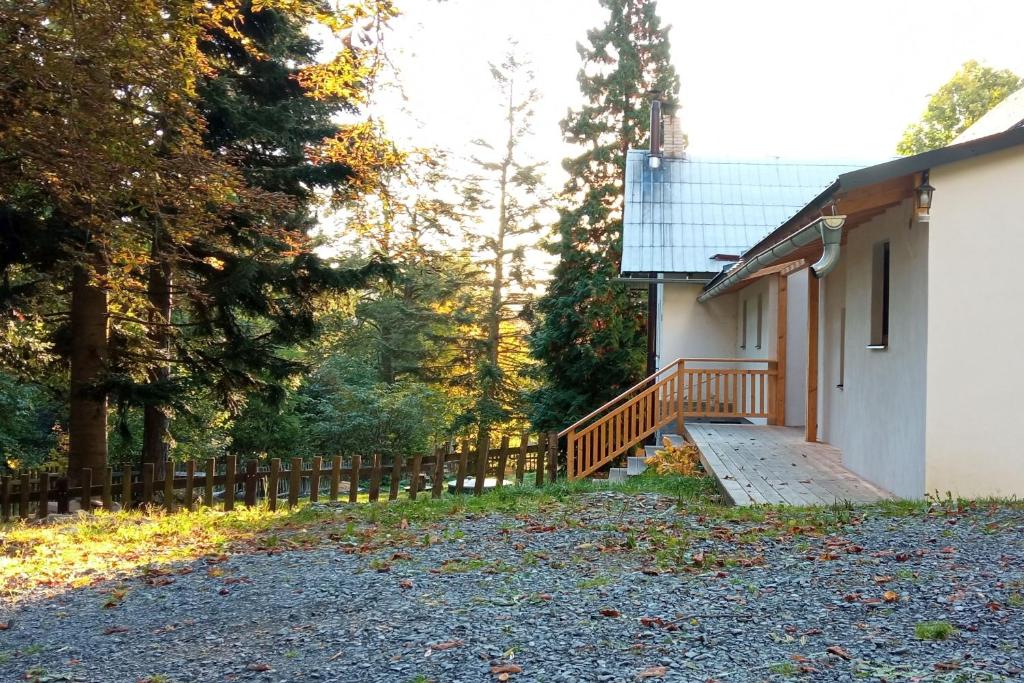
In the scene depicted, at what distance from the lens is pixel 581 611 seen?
5.21 metres

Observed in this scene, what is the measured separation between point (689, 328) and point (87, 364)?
12.7 m

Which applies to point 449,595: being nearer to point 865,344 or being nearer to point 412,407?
point 865,344

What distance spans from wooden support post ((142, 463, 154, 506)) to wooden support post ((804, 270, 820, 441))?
29.9 feet

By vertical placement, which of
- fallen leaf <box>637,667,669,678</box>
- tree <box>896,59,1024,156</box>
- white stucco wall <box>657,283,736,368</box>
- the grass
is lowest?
fallen leaf <box>637,667,669,678</box>

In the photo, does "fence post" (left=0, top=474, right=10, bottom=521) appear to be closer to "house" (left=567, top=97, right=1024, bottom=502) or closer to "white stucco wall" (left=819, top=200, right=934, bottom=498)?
"house" (left=567, top=97, right=1024, bottom=502)

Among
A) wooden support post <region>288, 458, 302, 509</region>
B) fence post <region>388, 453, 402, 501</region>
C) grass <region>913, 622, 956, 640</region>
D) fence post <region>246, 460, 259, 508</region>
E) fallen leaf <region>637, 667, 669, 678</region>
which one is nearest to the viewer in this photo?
fallen leaf <region>637, 667, 669, 678</region>

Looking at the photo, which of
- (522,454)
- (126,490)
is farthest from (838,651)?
(522,454)

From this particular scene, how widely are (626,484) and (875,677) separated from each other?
8.04 m

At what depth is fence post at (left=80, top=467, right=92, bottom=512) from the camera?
447 inches

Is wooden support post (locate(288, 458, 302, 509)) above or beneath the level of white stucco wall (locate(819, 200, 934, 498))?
beneath

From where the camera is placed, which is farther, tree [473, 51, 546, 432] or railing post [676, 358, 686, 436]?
tree [473, 51, 546, 432]

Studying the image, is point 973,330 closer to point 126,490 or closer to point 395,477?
point 395,477

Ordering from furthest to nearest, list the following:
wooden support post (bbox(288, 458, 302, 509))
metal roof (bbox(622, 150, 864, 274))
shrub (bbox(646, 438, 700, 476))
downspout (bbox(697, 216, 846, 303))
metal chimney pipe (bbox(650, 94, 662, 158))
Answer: metal chimney pipe (bbox(650, 94, 662, 158)), metal roof (bbox(622, 150, 864, 274)), shrub (bbox(646, 438, 700, 476)), wooden support post (bbox(288, 458, 302, 509)), downspout (bbox(697, 216, 846, 303))

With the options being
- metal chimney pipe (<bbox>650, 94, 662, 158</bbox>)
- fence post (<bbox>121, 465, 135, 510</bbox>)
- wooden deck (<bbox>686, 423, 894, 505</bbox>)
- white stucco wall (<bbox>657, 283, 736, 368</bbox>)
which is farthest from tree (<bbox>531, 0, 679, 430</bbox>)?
fence post (<bbox>121, 465, 135, 510</bbox>)
